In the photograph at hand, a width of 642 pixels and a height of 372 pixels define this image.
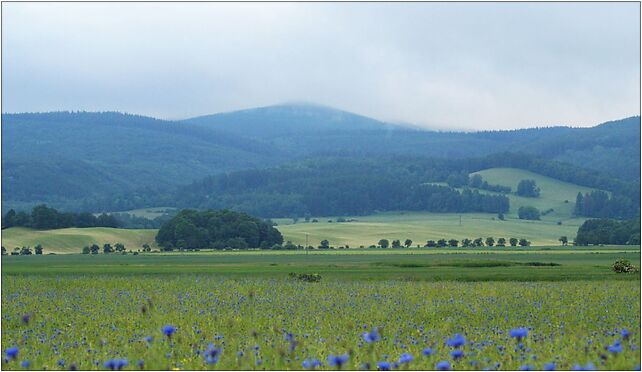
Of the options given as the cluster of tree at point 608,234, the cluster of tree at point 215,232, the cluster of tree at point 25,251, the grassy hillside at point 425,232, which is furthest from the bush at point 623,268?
the grassy hillside at point 425,232

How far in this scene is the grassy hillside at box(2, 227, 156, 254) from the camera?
123750 mm

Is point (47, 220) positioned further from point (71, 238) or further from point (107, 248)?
point (107, 248)

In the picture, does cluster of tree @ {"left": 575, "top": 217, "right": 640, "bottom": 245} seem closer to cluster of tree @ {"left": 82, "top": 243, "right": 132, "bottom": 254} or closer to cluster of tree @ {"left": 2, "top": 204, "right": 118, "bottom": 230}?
cluster of tree @ {"left": 82, "top": 243, "right": 132, "bottom": 254}

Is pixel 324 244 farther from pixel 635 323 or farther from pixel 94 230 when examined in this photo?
pixel 635 323

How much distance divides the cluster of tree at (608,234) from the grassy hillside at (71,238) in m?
68.1

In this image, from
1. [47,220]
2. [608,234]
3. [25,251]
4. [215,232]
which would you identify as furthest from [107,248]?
[608,234]

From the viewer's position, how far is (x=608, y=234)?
145m

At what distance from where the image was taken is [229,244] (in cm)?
13012

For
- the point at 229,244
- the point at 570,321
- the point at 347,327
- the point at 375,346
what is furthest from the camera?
the point at 229,244

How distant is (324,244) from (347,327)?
11977cm

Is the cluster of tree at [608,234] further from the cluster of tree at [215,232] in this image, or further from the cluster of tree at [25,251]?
the cluster of tree at [25,251]

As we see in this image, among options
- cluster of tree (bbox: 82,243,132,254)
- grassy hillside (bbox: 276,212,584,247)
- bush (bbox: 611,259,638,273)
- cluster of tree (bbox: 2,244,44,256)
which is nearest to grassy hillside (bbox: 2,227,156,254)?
cluster of tree (bbox: 2,244,44,256)

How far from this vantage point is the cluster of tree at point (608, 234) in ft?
469

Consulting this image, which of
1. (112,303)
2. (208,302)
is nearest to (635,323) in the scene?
(208,302)
